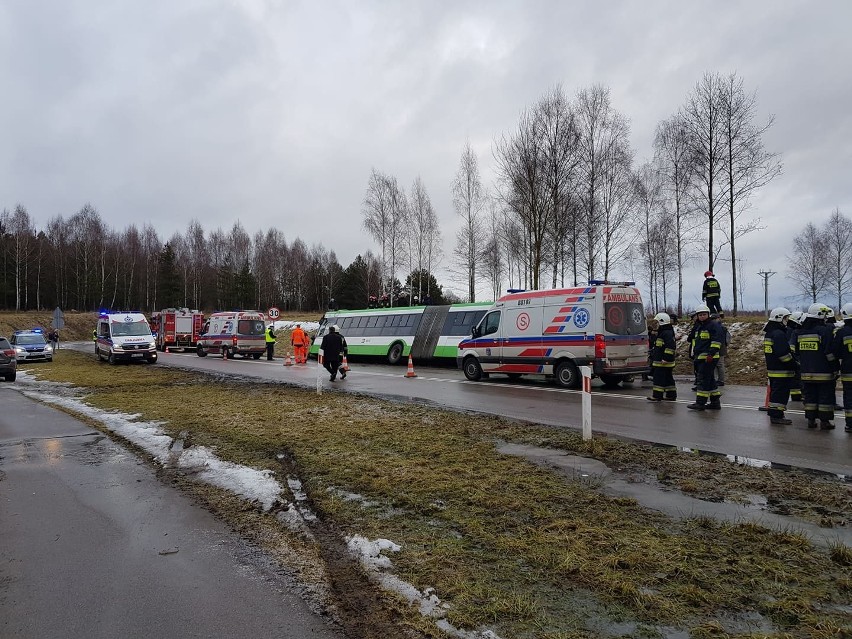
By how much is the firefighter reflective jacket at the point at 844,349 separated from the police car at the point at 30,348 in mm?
33682

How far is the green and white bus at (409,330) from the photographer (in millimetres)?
22000

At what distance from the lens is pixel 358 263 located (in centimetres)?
7125

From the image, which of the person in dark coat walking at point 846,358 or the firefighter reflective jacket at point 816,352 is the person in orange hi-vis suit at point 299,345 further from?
the person in dark coat walking at point 846,358

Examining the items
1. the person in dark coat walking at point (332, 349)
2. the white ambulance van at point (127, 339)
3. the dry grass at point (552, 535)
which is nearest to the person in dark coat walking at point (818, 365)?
the dry grass at point (552, 535)

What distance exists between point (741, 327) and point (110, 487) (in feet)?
64.5

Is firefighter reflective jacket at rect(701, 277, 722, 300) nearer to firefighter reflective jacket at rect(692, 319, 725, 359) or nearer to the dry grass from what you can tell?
firefighter reflective jacket at rect(692, 319, 725, 359)

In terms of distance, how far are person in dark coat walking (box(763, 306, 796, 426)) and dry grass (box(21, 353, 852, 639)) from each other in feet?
10.9

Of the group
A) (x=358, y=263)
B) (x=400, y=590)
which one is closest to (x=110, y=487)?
(x=400, y=590)

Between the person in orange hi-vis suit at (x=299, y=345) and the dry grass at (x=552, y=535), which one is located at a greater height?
the person in orange hi-vis suit at (x=299, y=345)

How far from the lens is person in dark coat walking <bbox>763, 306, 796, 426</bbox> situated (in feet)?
29.5

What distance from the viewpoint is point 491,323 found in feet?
53.7

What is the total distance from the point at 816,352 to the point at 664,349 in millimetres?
3009

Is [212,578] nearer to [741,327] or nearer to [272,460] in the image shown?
[272,460]

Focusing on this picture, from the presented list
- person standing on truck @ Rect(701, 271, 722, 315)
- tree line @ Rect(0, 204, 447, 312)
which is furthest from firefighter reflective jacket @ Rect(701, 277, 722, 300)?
tree line @ Rect(0, 204, 447, 312)
